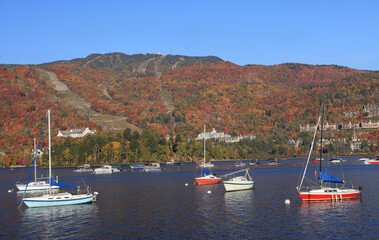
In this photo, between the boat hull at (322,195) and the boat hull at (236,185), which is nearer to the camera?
the boat hull at (322,195)

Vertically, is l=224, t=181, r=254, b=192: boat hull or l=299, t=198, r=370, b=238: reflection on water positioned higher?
l=224, t=181, r=254, b=192: boat hull

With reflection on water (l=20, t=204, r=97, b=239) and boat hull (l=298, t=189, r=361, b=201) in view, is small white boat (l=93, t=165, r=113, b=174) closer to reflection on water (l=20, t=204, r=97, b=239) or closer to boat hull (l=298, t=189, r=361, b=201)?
reflection on water (l=20, t=204, r=97, b=239)

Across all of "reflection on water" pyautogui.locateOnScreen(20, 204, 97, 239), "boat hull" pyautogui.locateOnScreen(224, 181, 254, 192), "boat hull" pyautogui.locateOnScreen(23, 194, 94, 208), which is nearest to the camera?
"reflection on water" pyautogui.locateOnScreen(20, 204, 97, 239)

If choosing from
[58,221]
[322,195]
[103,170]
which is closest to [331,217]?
[322,195]

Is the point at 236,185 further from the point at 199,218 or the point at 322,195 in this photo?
the point at 199,218

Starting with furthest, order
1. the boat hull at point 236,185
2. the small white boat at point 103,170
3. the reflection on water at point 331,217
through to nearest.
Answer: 1. the small white boat at point 103,170
2. the boat hull at point 236,185
3. the reflection on water at point 331,217

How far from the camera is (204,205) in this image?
71.0m

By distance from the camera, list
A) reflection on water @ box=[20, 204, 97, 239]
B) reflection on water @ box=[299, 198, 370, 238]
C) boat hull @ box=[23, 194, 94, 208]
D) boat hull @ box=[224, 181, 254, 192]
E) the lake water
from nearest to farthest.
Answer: the lake water, reflection on water @ box=[299, 198, 370, 238], reflection on water @ box=[20, 204, 97, 239], boat hull @ box=[23, 194, 94, 208], boat hull @ box=[224, 181, 254, 192]

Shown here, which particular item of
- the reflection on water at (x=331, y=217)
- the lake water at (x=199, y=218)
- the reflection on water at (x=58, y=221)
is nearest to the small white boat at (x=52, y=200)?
the reflection on water at (x=58, y=221)

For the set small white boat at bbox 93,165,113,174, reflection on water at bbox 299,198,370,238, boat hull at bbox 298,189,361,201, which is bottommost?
reflection on water at bbox 299,198,370,238

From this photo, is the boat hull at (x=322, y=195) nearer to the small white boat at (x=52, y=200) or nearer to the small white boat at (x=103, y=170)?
the small white boat at (x=52, y=200)

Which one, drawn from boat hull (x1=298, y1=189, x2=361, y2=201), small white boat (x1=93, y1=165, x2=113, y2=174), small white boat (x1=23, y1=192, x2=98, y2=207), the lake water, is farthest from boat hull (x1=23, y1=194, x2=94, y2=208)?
small white boat (x1=93, y1=165, x2=113, y2=174)

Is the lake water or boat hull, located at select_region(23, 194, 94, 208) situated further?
boat hull, located at select_region(23, 194, 94, 208)

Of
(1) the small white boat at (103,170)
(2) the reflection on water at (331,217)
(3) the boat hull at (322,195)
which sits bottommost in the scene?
(2) the reflection on water at (331,217)
